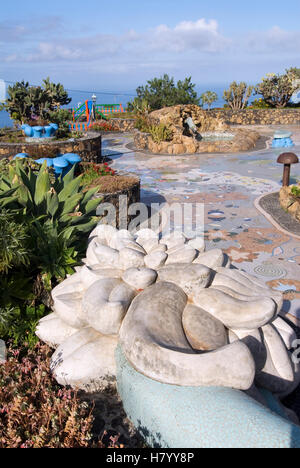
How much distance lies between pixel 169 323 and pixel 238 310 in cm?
46

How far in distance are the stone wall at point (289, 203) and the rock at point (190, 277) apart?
624 centimetres

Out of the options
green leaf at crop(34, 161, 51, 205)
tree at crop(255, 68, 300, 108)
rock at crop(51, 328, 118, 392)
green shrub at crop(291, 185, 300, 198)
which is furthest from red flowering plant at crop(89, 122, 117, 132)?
rock at crop(51, 328, 118, 392)

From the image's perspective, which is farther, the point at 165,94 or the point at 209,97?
the point at 209,97

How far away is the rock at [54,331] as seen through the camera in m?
2.95

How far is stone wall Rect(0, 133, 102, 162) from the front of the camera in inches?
475

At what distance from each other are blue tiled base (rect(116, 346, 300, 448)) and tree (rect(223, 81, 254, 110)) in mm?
31784

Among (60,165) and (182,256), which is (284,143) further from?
(182,256)

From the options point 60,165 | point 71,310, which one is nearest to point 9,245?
point 71,310

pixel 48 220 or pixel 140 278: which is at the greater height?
pixel 48 220

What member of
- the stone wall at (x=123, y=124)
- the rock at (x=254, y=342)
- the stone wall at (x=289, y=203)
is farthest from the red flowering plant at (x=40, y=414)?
the stone wall at (x=123, y=124)

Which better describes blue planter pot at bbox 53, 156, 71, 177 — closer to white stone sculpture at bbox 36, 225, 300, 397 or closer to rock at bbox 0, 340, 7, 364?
white stone sculpture at bbox 36, 225, 300, 397

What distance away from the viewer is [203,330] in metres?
2.36

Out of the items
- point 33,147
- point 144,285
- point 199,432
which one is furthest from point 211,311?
point 33,147
